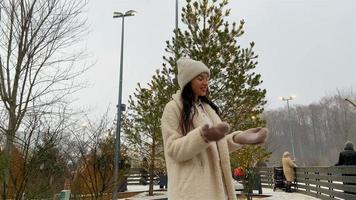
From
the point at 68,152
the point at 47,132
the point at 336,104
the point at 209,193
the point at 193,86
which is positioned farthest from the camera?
the point at 336,104

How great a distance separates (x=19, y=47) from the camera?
8.87 metres

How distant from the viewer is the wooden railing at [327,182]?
994 centimetres

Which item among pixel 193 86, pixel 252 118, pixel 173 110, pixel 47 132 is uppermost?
pixel 252 118

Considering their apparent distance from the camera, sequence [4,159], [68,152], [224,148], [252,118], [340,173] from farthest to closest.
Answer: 1. [68,152]
2. [252,118]
3. [340,173]
4. [4,159]
5. [224,148]

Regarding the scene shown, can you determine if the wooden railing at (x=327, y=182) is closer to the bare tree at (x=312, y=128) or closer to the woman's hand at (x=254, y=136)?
the woman's hand at (x=254, y=136)

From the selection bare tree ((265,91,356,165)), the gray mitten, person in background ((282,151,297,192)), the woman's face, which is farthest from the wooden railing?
bare tree ((265,91,356,165))

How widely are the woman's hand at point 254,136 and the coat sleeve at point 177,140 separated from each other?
31 centimetres

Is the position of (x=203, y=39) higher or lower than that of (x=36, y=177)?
higher

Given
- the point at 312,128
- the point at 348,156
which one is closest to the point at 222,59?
the point at 348,156

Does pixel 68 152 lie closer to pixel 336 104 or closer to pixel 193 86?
pixel 193 86

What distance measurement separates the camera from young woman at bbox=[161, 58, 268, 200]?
219 cm

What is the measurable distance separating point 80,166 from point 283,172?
10.9 m

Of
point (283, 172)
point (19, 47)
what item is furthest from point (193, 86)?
point (283, 172)

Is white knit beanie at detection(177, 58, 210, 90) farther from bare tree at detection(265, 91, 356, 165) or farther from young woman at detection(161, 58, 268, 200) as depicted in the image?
bare tree at detection(265, 91, 356, 165)
